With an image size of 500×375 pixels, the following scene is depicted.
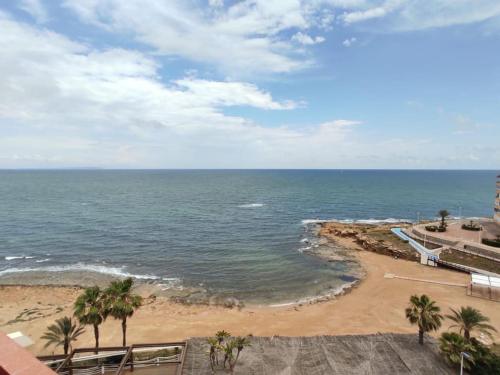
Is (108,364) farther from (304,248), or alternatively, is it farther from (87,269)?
(304,248)

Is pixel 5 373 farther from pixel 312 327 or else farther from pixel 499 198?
pixel 499 198

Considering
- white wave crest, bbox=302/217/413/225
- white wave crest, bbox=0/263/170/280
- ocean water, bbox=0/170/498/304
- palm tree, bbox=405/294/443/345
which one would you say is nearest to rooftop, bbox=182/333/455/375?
palm tree, bbox=405/294/443/345

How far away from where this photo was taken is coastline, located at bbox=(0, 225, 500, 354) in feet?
110

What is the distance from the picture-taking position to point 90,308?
22969 mm

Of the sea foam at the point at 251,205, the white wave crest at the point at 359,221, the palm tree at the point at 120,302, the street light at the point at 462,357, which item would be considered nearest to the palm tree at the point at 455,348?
the street light at the point at 462,357

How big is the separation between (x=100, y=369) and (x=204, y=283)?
83.1ft

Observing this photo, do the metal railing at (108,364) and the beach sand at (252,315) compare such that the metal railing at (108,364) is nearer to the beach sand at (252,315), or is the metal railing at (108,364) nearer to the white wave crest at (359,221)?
the beach sand at (252,315)

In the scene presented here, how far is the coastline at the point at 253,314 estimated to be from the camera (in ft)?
110

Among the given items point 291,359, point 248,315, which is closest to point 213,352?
point 291,359

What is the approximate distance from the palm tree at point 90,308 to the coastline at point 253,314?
10253mm

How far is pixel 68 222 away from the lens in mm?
82875

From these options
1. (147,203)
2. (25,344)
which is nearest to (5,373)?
(25,344)

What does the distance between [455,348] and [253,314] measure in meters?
21.8

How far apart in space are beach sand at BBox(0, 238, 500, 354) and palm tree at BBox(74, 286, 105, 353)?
10.3 meters
